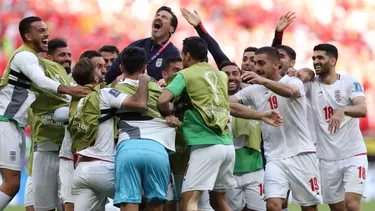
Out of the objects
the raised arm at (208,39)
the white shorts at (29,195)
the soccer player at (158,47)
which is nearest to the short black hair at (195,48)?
the soccer player at (158,47)

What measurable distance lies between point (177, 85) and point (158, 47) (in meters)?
2.04

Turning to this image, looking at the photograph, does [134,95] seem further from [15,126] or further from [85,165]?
[15,126]

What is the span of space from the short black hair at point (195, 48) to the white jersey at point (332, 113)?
2229 mm

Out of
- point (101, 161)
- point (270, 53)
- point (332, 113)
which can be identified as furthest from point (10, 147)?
point (332, 113)

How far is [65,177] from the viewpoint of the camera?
955cm

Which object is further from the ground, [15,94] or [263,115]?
[15,94]

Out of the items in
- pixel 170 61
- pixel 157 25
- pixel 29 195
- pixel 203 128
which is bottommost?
pixel 29 195

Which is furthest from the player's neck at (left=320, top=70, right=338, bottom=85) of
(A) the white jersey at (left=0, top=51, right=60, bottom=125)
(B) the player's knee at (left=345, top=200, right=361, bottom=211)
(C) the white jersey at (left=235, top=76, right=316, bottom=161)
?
(A) the white jersey at (left=0, top=51, right=60, bottom=125)

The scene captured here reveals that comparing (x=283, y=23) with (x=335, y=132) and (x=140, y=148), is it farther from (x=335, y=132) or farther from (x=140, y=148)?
(x=140, y=148)

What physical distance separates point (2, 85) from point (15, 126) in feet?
1.70

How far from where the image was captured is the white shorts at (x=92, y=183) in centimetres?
838

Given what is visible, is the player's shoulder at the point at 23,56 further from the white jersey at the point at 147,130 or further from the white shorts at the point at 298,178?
the white shorts at the point at 298,178

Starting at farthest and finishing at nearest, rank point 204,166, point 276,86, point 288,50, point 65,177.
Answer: point 288,50
point 65,177
point 276,86
point 204,166

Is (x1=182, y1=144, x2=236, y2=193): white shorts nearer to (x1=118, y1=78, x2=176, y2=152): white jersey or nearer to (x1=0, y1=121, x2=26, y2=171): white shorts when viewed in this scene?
(x1=118, y1=78, x2=176, y2=152): white jersey
